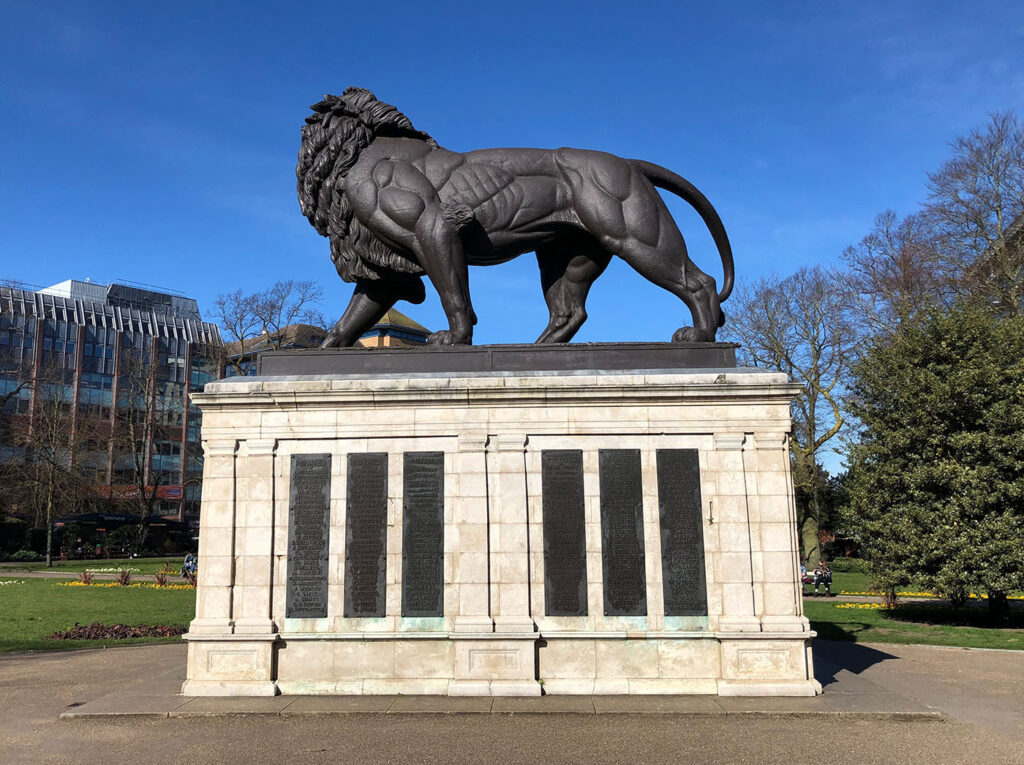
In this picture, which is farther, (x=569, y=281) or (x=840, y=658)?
(x=840, y=658)

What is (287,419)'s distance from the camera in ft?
38.2

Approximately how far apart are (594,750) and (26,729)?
674cm

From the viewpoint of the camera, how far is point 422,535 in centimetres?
1126

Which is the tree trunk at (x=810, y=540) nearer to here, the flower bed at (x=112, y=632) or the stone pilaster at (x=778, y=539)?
the flower bed at (x=112, y=632)

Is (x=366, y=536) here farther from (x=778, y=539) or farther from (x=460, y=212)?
(x=778, y=539)

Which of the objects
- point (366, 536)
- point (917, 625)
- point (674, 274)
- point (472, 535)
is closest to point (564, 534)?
point (472, 535)

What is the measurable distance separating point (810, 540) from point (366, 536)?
1349 inches

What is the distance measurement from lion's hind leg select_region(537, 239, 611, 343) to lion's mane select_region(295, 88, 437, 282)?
233cm

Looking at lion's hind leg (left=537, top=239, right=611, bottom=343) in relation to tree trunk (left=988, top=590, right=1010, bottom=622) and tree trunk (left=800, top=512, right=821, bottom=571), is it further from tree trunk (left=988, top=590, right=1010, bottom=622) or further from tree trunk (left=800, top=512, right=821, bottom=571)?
tree trunk (left=800, top=512, right=821, bottom=571)

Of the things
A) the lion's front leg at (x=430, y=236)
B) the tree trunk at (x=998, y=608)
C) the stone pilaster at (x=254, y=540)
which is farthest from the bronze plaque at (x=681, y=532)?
the tree trunk at (x=998, y=608)

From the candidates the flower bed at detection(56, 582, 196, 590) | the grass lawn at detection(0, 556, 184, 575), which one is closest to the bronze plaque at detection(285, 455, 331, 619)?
the flower bed at detection(56, 582, 196, 590)

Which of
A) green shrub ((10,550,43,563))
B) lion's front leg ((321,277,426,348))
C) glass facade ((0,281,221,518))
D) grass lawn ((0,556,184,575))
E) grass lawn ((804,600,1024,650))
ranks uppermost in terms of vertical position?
glass facade ((0,281,221,518))

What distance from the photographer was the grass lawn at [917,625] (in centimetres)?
1867

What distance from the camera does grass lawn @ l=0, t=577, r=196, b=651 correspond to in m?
18.3
